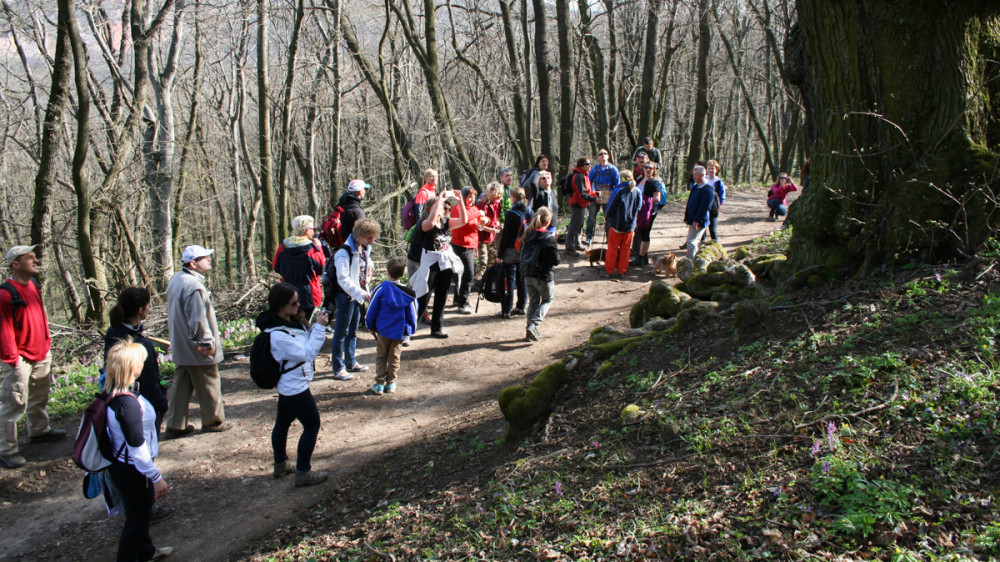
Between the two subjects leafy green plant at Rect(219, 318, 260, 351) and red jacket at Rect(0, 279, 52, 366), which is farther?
leafy green plant at Rect(219, 318, 260, 351)

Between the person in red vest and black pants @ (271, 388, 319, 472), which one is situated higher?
the person in red vest

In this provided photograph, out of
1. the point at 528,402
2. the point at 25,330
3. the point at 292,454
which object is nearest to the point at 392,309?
the point at 292,454

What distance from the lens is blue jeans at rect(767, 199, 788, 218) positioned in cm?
1541

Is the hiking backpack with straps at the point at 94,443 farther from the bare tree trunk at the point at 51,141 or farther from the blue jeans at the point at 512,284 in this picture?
the blue jeans at the point at 512,284

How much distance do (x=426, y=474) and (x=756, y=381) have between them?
265 centimetres

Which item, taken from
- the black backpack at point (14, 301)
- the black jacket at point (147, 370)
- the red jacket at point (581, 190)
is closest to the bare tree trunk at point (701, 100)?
the red jacket at point (581, 190)

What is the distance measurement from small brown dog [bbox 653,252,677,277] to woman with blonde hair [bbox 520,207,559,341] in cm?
347

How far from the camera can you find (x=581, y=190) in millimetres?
11648

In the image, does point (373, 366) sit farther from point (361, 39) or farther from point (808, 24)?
point (361, 39)

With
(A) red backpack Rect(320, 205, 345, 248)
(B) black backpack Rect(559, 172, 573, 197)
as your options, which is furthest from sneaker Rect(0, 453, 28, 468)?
(B) black backpack Rect(559, 172, 573, 197)

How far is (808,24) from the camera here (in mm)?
5395

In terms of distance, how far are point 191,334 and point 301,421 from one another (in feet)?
5.50

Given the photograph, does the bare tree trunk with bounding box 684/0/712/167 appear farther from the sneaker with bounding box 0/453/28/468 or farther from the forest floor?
the sneaker with bounding box 0/453/28/468

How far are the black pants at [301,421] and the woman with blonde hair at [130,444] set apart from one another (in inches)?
39.9
